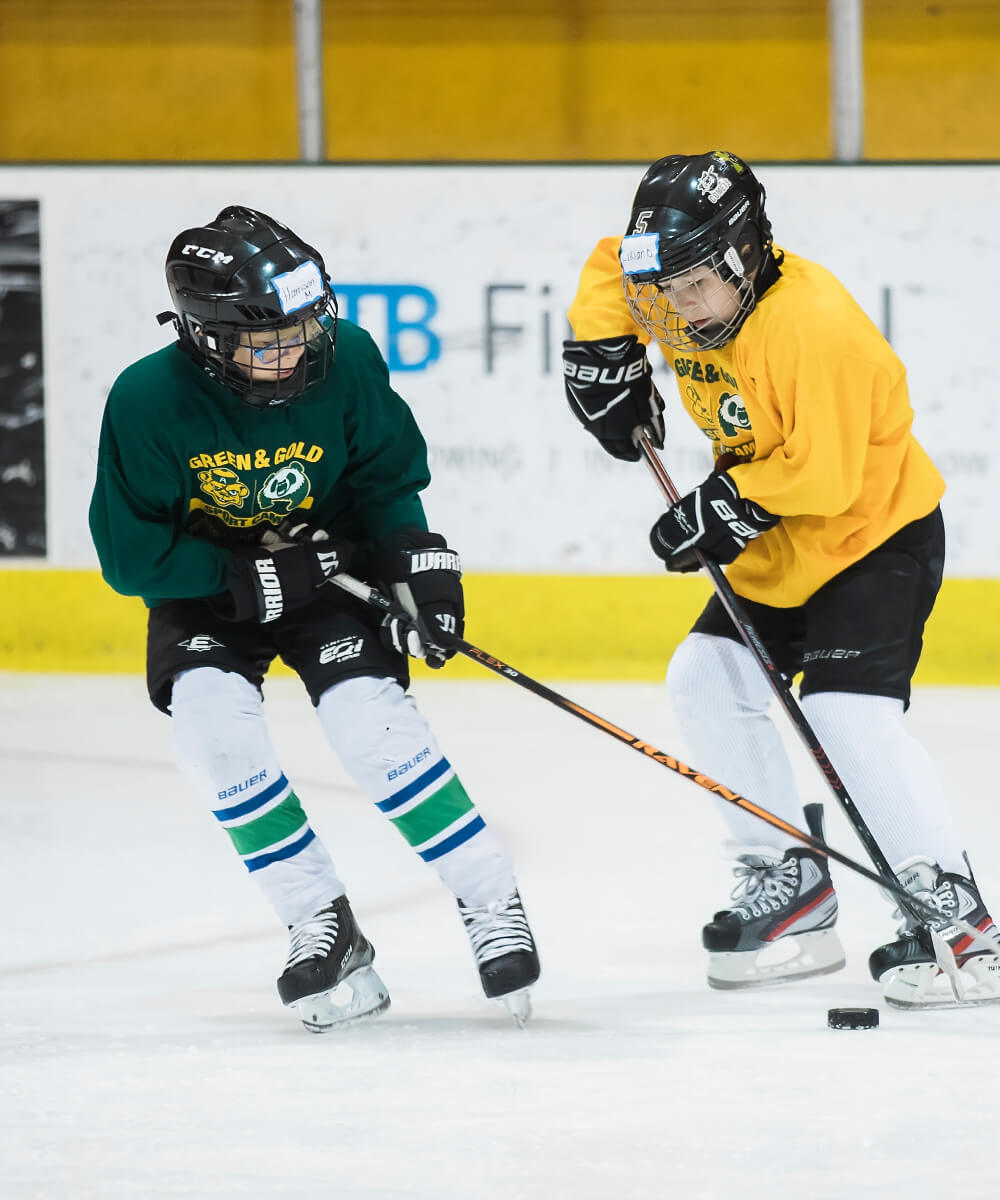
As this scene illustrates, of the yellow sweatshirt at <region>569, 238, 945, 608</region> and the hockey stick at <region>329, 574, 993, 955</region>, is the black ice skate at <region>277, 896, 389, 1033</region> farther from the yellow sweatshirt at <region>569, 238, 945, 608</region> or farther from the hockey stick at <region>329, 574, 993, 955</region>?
the yellow sweatshirt at <region>569, 238, 945, 608</region>

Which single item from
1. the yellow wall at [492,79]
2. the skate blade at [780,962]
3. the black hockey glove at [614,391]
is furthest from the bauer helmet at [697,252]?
the yellow wall at [492,79]

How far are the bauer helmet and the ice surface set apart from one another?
0.90 metres

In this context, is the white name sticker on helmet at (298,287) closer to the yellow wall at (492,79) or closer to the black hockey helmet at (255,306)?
the black hockey helmet at (255,306)

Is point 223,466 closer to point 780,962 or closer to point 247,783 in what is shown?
point 247,783

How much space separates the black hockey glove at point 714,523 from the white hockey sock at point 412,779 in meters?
0.41

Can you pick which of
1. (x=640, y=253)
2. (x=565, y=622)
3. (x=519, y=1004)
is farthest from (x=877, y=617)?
(x=565, y=622)

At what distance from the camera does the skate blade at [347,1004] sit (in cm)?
231

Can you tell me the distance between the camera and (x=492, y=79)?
6621mm

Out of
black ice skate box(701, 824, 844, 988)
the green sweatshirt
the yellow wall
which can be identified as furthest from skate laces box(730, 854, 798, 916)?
the yellow wall

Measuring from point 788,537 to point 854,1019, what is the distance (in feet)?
2.10

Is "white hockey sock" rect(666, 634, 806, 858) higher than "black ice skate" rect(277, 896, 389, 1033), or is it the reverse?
"white hockey sock" rect(666, 634, 806, 858)

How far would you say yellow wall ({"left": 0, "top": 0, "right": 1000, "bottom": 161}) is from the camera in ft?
Answer: 21.2

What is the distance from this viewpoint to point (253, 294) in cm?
216

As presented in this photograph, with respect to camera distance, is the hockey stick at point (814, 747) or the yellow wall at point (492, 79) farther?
the yellow wall at point (492, 79)
